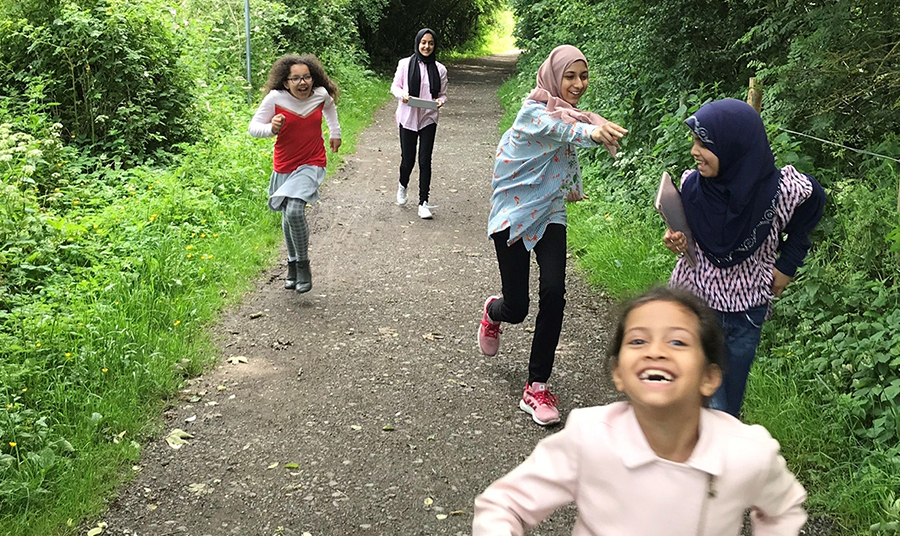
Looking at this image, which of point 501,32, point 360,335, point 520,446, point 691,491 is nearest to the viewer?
point 691,491

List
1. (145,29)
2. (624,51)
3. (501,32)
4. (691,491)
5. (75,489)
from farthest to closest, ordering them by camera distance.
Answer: (501,32), (624,51), (145,29), (75,489), (691,491)

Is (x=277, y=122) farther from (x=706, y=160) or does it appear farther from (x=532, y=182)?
(x=706, y=160)

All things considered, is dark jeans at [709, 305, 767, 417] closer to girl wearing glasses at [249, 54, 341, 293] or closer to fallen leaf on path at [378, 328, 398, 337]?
fallen leaf on path at [378, 328, 398, 337]

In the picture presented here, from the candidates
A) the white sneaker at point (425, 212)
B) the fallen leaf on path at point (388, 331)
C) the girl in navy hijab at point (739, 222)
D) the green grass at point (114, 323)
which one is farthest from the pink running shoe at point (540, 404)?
the white sneaker at point (425, 212)

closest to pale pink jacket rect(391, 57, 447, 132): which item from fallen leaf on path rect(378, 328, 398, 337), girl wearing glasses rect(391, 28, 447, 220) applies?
girl wearing glasses rect(391, 28, 447, 220)

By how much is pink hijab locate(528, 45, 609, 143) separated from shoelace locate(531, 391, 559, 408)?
1654mm

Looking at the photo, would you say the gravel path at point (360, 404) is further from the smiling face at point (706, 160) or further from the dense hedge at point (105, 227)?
the smiling face at point (706, 160)

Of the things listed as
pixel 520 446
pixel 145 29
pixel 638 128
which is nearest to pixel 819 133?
pixel 520 446

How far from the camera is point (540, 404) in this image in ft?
16.9

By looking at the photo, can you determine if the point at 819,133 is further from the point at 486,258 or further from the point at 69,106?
the point at 69,106

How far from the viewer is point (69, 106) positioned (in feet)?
34.4

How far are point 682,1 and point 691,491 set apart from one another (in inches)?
354

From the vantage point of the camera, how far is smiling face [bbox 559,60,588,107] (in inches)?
182

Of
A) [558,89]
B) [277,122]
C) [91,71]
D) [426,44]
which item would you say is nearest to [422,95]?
[426,44]
